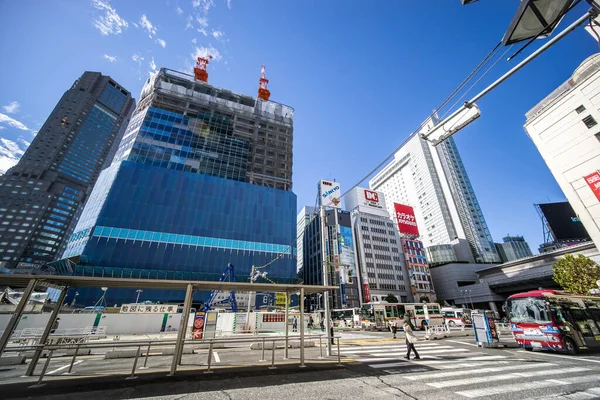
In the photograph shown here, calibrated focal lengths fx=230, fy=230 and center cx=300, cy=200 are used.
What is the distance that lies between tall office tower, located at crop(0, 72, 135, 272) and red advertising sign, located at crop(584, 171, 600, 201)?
467ft

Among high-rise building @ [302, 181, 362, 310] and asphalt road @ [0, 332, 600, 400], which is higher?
high-rise building @ [302, 181, 362, 310]

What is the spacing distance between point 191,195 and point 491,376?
5696 centimetres

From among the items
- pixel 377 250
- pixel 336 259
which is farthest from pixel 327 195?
pixel 377 250

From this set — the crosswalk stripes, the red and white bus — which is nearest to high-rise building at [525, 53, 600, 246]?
the red and white bus

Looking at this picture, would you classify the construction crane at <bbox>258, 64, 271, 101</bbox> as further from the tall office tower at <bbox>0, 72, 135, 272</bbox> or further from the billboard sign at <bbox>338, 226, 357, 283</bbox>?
the tall office tower at <bbox>0, 72, 135, 272</bbox>

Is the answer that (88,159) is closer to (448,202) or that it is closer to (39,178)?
(39,178)

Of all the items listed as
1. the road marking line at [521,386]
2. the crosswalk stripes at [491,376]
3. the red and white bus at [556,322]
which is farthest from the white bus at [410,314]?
the road marking line at [521,386]

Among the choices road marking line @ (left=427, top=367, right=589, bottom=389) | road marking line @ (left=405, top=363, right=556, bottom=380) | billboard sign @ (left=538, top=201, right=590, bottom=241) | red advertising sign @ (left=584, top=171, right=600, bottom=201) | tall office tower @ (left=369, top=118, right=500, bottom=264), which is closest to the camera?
road marking line @ (left=427, top=367, right=589, bottom=389)

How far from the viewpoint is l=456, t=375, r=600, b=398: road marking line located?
18.5ft

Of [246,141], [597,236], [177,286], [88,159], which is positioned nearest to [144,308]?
[177,286]

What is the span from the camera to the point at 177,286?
884cm

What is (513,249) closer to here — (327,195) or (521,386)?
(327,195)

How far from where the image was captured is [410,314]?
28.9 meters

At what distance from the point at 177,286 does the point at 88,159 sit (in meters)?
188
